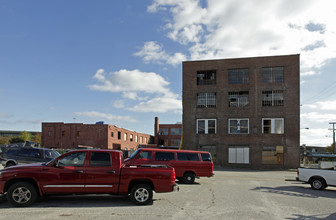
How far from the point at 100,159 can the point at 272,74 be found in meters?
33.3

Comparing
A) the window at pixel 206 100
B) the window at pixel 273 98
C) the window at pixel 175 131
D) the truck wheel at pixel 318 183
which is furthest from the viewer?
the window at pixel 175 131

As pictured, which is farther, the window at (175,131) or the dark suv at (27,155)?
the window at (175,131)

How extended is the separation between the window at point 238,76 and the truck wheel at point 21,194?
3349 cm

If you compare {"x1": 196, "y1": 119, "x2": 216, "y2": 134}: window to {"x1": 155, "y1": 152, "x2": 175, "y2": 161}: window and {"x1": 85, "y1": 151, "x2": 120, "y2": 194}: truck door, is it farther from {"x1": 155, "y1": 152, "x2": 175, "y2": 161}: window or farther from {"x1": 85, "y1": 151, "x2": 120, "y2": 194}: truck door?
{"x1": 85, "y1": 151, "x2": 120, "y2": 194}: truck door

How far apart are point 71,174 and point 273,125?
106 ft

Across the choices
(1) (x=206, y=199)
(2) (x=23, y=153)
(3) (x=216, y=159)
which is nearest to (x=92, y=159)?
(1) (x=206, y=199)

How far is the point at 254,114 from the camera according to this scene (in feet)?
121

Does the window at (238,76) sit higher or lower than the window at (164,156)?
higher

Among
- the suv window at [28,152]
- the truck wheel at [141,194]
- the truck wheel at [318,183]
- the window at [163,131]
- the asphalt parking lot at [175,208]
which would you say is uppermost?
the window at [163,131]

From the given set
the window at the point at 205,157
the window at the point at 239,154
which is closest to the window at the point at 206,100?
the window at the point at 239,154

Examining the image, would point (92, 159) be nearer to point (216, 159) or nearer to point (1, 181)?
point (1, 181)

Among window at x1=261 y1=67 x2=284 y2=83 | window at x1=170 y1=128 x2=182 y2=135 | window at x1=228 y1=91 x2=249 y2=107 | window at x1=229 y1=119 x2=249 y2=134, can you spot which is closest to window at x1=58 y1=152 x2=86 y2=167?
window at x1=229 y1=119 x2=249 y2=134

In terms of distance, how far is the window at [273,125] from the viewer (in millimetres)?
36000

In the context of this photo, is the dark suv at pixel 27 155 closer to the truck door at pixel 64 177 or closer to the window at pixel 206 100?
the truck door at pixel 64 177
